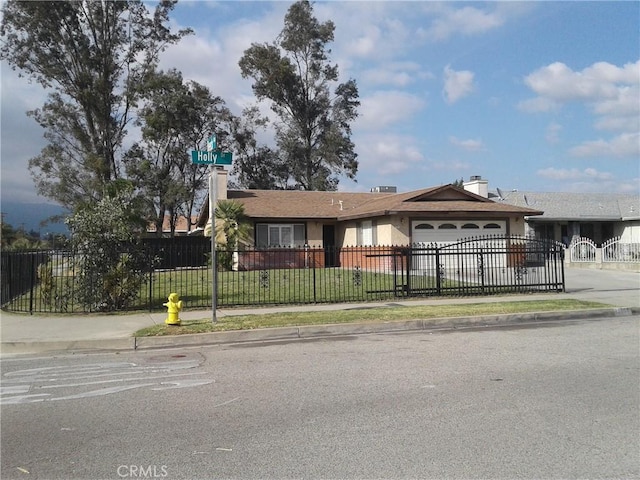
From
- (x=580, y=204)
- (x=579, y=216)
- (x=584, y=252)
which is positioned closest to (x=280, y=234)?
(x=584, y=252)

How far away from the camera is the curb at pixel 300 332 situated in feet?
31.9

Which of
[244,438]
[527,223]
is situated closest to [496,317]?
[244,438]

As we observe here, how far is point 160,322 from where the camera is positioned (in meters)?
11.7

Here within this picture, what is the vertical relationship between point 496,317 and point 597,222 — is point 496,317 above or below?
below

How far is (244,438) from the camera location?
4.88 metres

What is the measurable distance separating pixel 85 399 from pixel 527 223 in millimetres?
33724

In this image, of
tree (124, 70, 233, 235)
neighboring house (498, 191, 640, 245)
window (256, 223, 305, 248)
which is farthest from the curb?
tree (124, 70, 233, 235)

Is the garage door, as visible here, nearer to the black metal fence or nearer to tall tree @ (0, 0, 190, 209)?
the black metal fence

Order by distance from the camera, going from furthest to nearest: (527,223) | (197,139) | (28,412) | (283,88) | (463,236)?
(283,88), (197,139), (527,223), (463,236), (28,412)

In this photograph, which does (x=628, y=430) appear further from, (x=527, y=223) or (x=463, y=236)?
(x=527, y=223)

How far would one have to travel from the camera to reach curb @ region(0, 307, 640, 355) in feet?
31.9

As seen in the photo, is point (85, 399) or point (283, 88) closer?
point (85, 399)

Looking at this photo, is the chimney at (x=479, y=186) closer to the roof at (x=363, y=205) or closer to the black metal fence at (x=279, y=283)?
the roof at (x=363, y=205)

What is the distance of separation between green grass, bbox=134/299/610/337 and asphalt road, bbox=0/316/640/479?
1.65 meters
